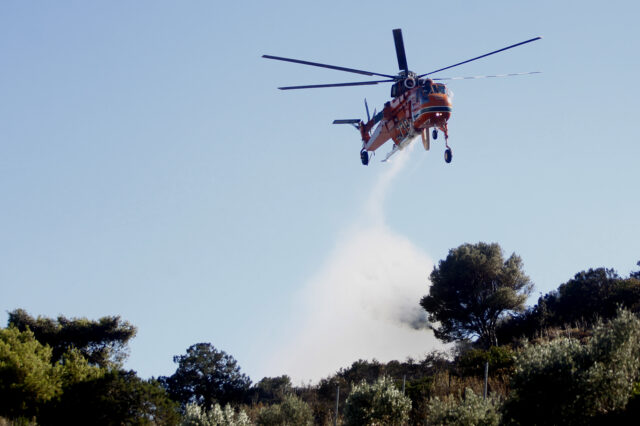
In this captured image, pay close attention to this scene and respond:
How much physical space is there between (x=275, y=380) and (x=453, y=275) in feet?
61.4

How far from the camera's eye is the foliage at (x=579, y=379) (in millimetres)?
14938

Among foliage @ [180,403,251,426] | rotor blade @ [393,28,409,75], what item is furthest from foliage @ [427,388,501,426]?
rotor blade @ [393,28,409,75]

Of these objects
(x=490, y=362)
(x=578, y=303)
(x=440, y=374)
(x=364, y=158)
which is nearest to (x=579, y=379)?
(x=490, y=362)

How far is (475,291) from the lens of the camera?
46.2m

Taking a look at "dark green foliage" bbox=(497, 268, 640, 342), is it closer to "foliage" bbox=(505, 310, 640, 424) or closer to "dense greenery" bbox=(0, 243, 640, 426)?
"dense greenery" bbox=(0, 243, 640, 426)

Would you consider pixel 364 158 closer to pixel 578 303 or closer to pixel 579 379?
pixel 578 303

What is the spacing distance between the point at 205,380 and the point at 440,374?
23.1m

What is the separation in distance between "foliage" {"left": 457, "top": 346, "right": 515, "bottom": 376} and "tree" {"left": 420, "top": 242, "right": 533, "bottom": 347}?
629 inches

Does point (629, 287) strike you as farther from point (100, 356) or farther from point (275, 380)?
point (100, 356)

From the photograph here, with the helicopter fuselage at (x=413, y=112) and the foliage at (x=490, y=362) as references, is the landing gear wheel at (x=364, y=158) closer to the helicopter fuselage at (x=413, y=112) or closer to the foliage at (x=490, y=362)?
the helicopter fuselage at (x=413, y=112)

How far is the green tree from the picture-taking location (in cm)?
2778

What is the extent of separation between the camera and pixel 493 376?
1072 inches

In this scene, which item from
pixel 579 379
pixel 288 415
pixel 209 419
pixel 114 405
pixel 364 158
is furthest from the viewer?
pixel 364 158

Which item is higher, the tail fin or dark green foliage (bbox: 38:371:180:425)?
the tail fin
